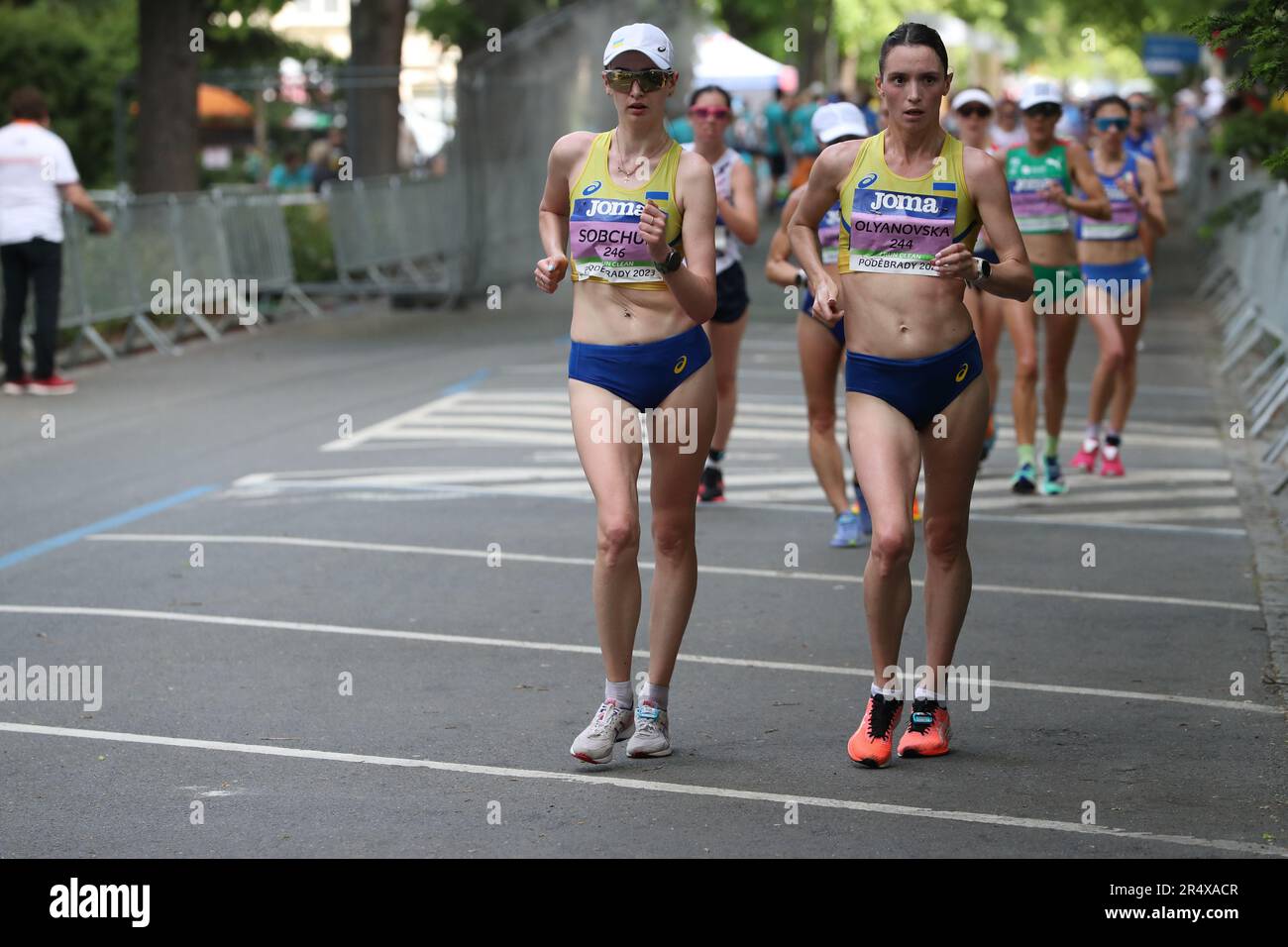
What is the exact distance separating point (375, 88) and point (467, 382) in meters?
10.8

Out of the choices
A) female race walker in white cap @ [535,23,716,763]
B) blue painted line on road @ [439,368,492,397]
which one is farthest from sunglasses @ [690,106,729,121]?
blue painted line on road @ [439,368,492,397]

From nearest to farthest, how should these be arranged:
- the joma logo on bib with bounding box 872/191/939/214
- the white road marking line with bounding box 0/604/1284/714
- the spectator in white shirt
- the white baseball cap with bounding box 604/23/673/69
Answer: the white baseball cap with bounding box 604/23/673/69, the joma logo on bib with bounding box 872/191/939/214, the white road marking line with bounding box 0/604/1284/714, the spectator in white shirt

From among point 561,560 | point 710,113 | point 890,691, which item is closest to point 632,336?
point 890,691

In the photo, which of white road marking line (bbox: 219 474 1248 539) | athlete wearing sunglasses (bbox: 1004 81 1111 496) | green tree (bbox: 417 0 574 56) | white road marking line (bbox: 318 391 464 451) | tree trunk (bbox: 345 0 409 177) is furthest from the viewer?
green tree (bbox: 417 0 574 56)

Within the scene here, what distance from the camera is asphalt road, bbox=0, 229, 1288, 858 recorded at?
5.36m

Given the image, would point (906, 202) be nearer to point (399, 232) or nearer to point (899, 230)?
point (899, 230)

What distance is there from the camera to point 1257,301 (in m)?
17.2

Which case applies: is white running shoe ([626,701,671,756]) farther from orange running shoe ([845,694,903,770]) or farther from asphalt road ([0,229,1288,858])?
orange running shoe ([845,694,903,770])

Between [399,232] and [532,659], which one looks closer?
[532,659]

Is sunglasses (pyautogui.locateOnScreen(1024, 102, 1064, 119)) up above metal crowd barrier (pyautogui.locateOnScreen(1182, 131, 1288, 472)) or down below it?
above

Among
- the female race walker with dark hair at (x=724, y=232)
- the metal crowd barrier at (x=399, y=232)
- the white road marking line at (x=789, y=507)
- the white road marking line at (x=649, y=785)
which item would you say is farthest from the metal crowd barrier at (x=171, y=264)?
the white road marking line at (x=649, y=785)

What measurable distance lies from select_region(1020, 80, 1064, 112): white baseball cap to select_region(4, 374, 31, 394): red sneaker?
331 inches
